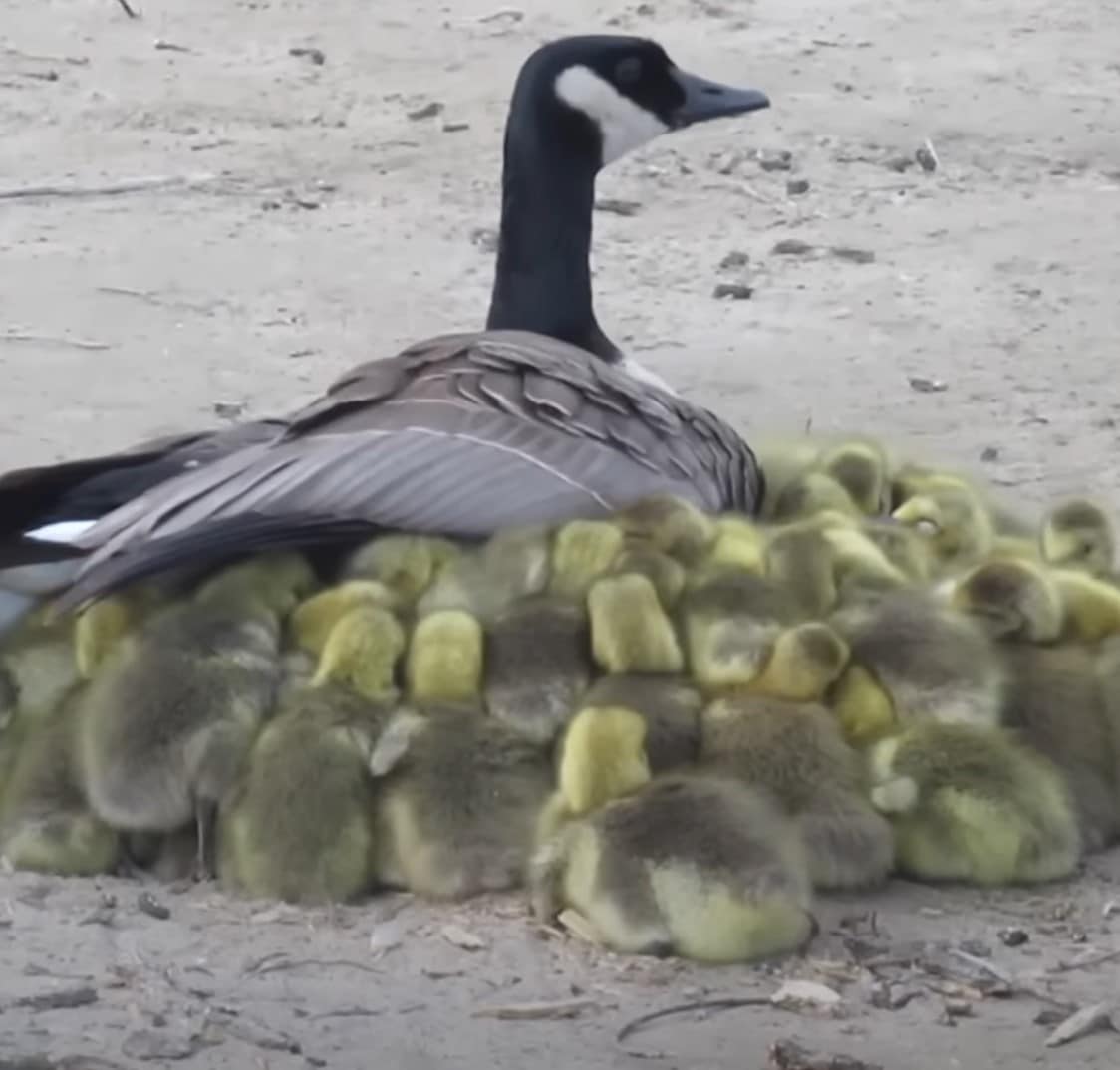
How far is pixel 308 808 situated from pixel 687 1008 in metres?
0.66

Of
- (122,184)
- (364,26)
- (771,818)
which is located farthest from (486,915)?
(364,26)

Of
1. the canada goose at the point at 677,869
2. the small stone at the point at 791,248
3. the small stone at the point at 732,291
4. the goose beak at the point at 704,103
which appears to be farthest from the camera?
the small stone at the point at 791,248

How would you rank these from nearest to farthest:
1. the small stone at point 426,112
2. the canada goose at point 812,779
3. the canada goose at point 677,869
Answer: the canada goose at point 677,869 < the canada goose at point 812,779 < the small stone at point 426,112

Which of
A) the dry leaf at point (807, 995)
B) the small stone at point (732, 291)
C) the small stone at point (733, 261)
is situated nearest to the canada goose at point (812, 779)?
the dry leaf at point (807, 995)

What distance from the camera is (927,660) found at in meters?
4.17

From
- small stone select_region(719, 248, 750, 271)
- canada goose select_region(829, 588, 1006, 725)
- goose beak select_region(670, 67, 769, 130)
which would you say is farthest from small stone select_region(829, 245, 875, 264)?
canada goose select_region(829, 588, 1006, 725)

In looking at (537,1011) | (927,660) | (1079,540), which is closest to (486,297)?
(1079,540)

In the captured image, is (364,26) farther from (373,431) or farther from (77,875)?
(77,875)

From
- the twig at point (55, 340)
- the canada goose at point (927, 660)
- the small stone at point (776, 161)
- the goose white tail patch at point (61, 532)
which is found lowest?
the twig at point (55, 340)

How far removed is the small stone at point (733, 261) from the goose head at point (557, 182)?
1.75 m

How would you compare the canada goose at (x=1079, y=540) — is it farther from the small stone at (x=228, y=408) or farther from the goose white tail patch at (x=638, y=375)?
the small stone at (x=228, y=408)

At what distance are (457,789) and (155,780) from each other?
437 millimetres

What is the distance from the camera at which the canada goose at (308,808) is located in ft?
13.1

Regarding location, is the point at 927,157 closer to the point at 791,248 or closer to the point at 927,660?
the point at 791,248
